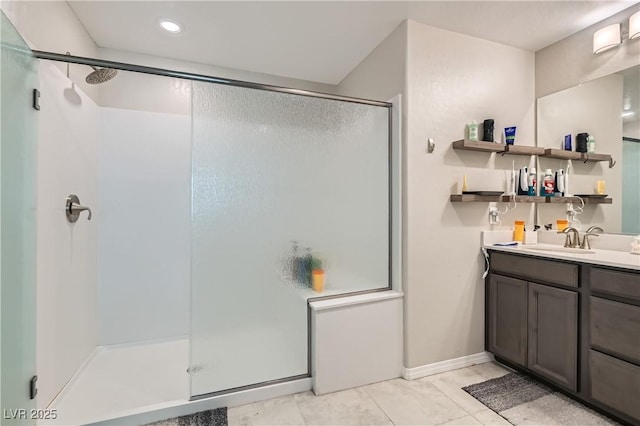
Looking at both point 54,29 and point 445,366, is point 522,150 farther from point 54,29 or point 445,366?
point 54,29

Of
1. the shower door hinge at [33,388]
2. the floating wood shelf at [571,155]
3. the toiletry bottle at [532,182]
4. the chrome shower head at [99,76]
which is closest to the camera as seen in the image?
the shower door hinge at [33,388]

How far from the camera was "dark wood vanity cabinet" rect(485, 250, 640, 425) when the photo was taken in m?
1.49

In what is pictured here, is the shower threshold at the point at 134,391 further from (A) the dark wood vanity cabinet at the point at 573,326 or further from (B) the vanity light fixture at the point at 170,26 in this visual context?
(B) the vanity light fixture at the point at 170,26

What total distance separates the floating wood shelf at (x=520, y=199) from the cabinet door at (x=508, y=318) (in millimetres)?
585

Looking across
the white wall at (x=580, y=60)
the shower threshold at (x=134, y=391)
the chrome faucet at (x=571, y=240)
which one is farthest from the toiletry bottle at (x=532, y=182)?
the shower threshold at (x=134, y=391)

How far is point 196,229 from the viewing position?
1706mm

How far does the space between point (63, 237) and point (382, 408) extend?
2.21 m

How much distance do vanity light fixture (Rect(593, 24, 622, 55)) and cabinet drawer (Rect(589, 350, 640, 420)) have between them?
2.01 meters

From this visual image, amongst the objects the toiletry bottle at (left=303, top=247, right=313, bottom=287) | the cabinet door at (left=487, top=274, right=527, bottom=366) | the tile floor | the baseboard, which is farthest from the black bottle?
the toiletry bottle at (left=303, top=247, right=313, bottom=287)

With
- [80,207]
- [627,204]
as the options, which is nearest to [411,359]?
[627,204]

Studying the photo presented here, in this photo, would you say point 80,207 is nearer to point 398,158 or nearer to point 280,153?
point 280,153

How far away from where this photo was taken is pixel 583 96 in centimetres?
223

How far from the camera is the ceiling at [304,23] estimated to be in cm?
192

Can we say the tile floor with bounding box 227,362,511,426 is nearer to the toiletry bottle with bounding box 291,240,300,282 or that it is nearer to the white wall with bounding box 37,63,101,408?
the toiletry bottle with bounding box 291,240,300,282
